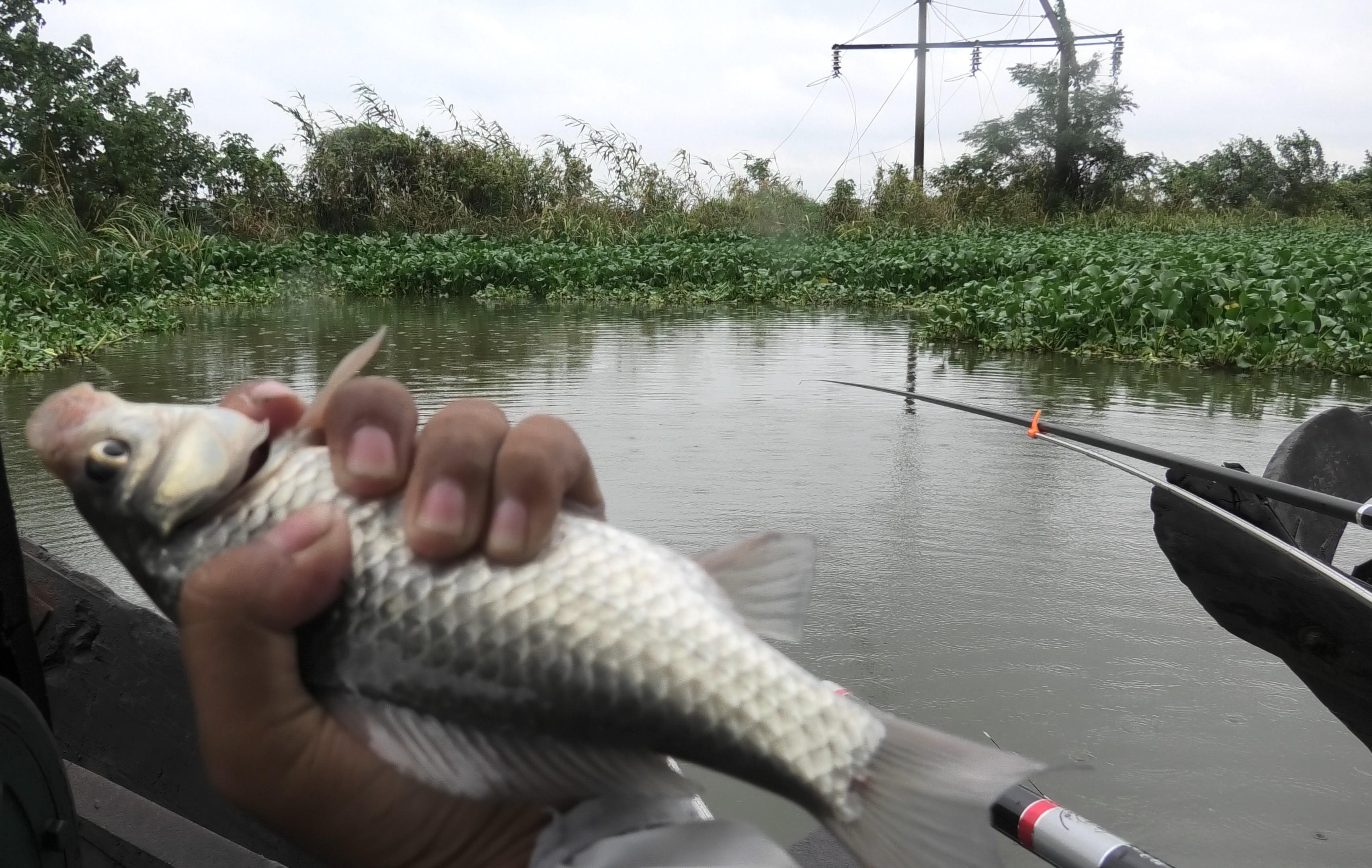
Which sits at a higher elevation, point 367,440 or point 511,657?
point 367,440

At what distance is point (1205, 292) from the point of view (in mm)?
7789

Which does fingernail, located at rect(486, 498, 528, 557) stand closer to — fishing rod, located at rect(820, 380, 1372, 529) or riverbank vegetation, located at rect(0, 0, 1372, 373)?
fishing rod, located at rect(820, 380, 1372, 529)

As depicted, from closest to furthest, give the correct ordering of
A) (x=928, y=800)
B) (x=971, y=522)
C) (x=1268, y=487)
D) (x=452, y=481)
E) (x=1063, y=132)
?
1. (x=928, y=800)
2. (x=452, y=481)
3. (x=1268, y=487)
4. (x=971, y=522)
5. (x=1063, y=132)

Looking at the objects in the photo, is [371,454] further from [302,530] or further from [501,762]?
[501,762]

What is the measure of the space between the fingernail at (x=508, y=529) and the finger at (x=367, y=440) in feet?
0.27

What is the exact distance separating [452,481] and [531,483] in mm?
55

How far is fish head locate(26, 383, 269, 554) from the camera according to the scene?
63 cm

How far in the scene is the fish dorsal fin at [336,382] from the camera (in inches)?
29.4

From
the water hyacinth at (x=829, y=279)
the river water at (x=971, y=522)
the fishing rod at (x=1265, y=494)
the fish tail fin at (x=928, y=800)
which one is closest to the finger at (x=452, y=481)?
the fish tail fin at (x=928, y=800)

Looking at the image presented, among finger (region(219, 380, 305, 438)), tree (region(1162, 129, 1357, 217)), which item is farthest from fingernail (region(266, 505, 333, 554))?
tree (region(1162, 129, 1357, 217))

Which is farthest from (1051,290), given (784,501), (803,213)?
(803,213)

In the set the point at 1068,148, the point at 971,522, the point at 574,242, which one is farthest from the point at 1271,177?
the point at 971,522

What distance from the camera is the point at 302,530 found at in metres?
0.65

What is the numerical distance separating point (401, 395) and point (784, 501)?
3.02 metres
